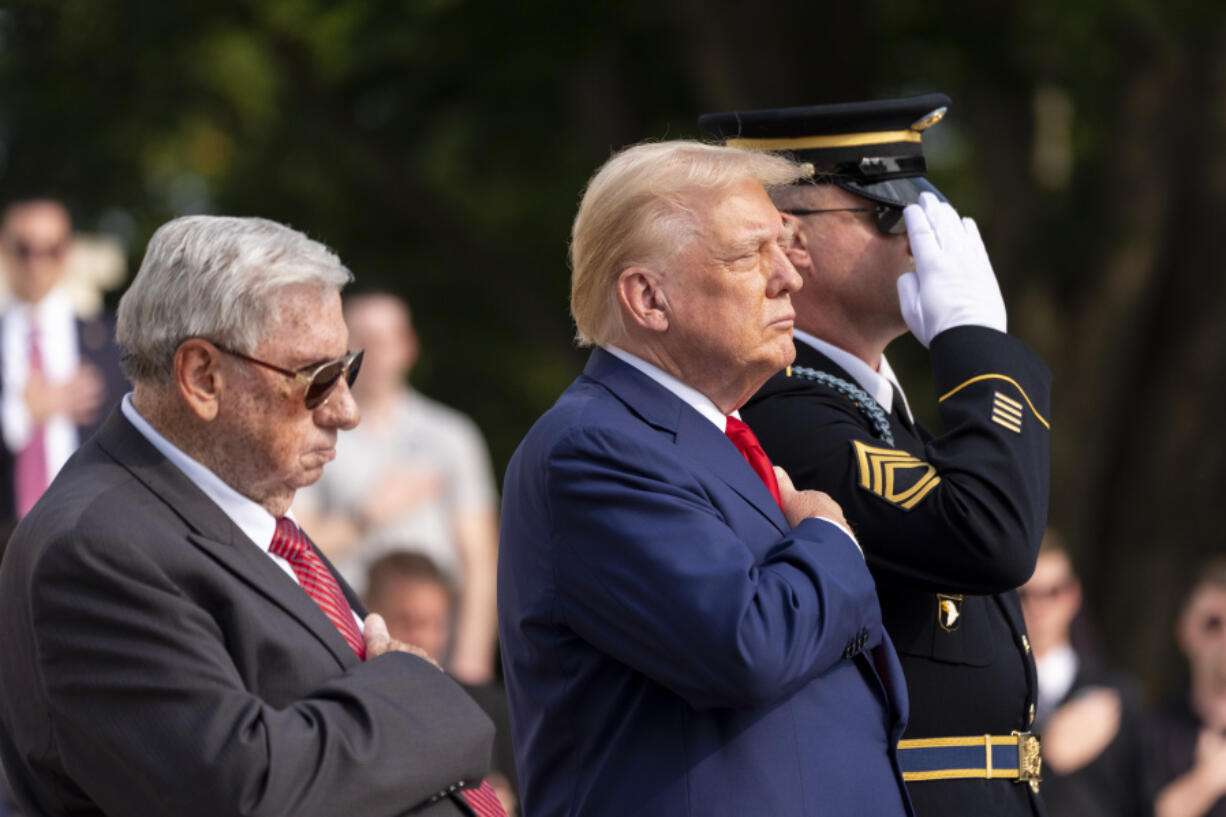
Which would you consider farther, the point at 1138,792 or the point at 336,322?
the point at 1138,792

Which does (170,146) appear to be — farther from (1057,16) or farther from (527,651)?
(527,651)

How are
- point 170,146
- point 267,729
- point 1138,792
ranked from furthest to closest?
point 170,146 < point 1138,792 < point 267,729

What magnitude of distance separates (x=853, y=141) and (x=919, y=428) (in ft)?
2.11

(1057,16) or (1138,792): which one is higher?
(1057,16)

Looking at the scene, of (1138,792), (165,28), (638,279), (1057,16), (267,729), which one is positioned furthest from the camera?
(165,28)

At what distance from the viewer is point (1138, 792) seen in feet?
22.5

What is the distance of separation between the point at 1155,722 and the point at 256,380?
206 inches

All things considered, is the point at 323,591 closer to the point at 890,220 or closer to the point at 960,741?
the point at 960,741

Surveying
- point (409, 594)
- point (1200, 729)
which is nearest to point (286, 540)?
point (409, 594)

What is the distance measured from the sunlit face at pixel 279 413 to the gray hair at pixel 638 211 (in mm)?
495

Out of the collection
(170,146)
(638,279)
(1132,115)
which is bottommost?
(1132,115)

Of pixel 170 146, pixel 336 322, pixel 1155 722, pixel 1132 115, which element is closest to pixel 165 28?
pixel 170 146

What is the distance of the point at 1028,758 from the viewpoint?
11.3 feet

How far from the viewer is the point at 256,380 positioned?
2934 mm
